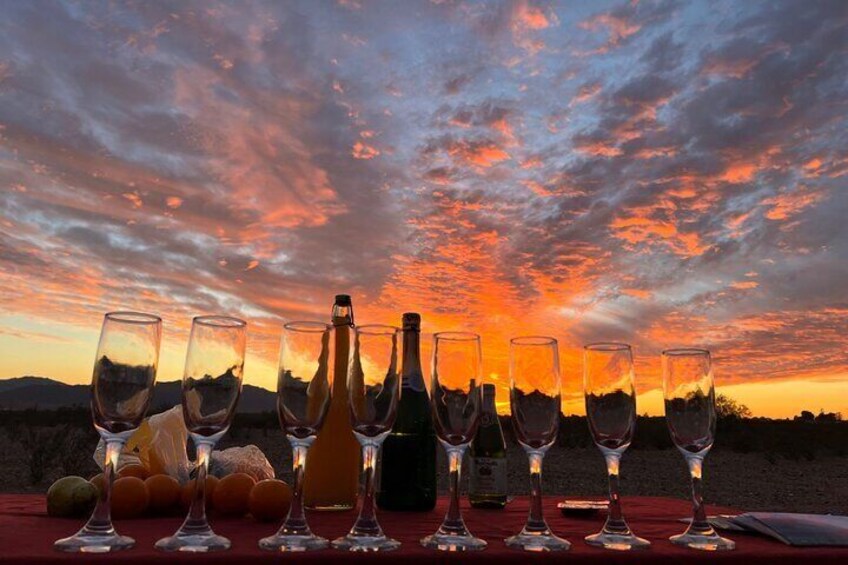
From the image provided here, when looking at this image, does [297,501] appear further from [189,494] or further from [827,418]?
[827,418]

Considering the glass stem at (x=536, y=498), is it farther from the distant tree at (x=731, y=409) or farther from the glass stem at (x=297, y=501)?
the distant tree at (x=731, y=409)

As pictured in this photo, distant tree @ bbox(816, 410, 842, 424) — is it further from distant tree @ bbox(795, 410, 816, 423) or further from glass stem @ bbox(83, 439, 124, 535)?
glass stem @ bbox(83, 439, 124, 535)

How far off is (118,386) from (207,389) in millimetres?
215

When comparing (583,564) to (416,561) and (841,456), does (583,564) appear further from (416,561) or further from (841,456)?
(841,456)

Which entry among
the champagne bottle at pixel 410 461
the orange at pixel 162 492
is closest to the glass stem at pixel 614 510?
the champagne bottle at pixel 410 461

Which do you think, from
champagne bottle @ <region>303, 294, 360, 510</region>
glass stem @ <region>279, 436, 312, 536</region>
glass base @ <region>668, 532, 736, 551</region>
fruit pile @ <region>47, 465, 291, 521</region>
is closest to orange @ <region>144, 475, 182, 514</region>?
fruit pile @ <region>47, 465, 291, 521</region>

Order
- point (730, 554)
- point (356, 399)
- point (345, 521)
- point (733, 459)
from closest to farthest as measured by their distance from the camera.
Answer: point (730, 554) < point (356, 399) < point (345, 521) < point (733, 459)

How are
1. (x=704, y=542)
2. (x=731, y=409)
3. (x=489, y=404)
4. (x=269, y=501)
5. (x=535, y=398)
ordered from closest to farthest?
1. (x=704, y=542)
2. (x=535, y=398)
3. (x=269, y=501)
4. (x=489, y=404)
5. (x=731, y=409)

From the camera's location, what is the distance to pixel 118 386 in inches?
67.4

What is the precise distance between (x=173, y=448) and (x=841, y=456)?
32461mm

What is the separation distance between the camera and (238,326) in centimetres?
182

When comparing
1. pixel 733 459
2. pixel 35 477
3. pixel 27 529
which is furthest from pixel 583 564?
pixel 733 459

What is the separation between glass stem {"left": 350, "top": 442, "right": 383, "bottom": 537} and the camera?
1691mm

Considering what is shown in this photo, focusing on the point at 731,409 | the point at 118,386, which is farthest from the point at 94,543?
the point at 731,409
